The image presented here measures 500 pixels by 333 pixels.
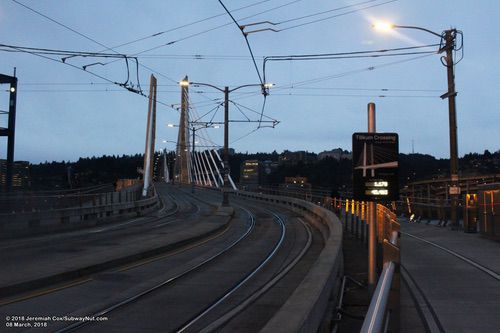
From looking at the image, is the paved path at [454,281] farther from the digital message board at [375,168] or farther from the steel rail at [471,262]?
the digital message board at [375,168]

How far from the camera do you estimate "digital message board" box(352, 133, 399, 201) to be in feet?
29.6

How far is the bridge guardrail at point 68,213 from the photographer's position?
2216 centimetres

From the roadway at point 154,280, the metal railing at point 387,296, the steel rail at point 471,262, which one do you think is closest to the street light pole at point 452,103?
the steel rail at point 471,262

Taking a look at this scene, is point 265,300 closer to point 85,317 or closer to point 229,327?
point 229,327

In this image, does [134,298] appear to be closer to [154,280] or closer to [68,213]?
[154,280]

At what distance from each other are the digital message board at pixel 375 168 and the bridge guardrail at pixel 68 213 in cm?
1675

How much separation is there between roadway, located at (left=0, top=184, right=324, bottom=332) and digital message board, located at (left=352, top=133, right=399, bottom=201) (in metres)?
2.59

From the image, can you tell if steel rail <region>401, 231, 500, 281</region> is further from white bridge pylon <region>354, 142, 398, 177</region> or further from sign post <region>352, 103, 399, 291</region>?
white bridge pylon <region>354, 142, 398, 177</region>

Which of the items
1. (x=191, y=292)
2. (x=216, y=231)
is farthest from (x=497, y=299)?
(x=216, y=231)

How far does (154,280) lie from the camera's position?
12.4 metres

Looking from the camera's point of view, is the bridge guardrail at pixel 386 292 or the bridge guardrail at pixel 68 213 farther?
the bridge guardrail at pixel 68 213

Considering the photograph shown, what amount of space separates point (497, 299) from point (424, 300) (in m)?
1.24

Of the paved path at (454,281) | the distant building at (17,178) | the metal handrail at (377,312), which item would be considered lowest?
the paved path at (454,281)

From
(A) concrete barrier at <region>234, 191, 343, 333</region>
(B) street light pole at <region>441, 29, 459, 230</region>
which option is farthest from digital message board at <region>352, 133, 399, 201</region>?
(B) street light pole at <region>441, 29, 459, 230</region>
